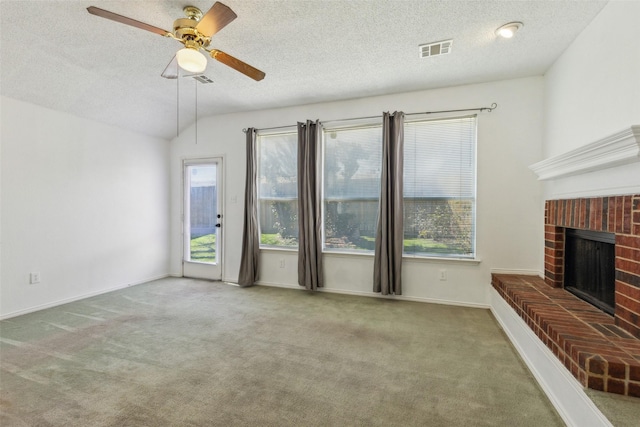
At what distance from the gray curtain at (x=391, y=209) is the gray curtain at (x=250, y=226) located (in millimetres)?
1921

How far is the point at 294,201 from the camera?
4535 mm

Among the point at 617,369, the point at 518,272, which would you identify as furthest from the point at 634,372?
the point at 518,272

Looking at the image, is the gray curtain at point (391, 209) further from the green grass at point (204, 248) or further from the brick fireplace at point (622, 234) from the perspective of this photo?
the green grass at point (204, 248)

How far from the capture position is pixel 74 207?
3.93 m

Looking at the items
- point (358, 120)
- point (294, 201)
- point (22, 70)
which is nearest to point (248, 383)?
point (294, 201)

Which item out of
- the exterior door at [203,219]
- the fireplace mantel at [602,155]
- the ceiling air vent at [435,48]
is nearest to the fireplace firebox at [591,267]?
the fireplace mantel at [602,155]

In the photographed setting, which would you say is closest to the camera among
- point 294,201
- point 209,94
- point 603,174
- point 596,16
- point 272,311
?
point 603,174

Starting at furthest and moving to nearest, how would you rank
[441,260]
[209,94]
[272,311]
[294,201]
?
[294,201]
[209,94]
[441,260]
[272,311]

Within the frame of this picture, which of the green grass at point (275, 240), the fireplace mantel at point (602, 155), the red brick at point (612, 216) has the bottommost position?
the green grass at point (275, 240)

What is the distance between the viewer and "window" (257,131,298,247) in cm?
454

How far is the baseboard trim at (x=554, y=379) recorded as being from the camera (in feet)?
4.93

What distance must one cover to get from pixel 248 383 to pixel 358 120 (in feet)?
11.1

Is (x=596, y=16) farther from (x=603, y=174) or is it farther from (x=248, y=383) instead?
(x=248, y=383)

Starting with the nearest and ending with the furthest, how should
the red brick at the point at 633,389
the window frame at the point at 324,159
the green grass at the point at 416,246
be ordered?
the red brick at the point at 633,389
the green grass at the point at 416,246
the window frame at the point at 324,159
